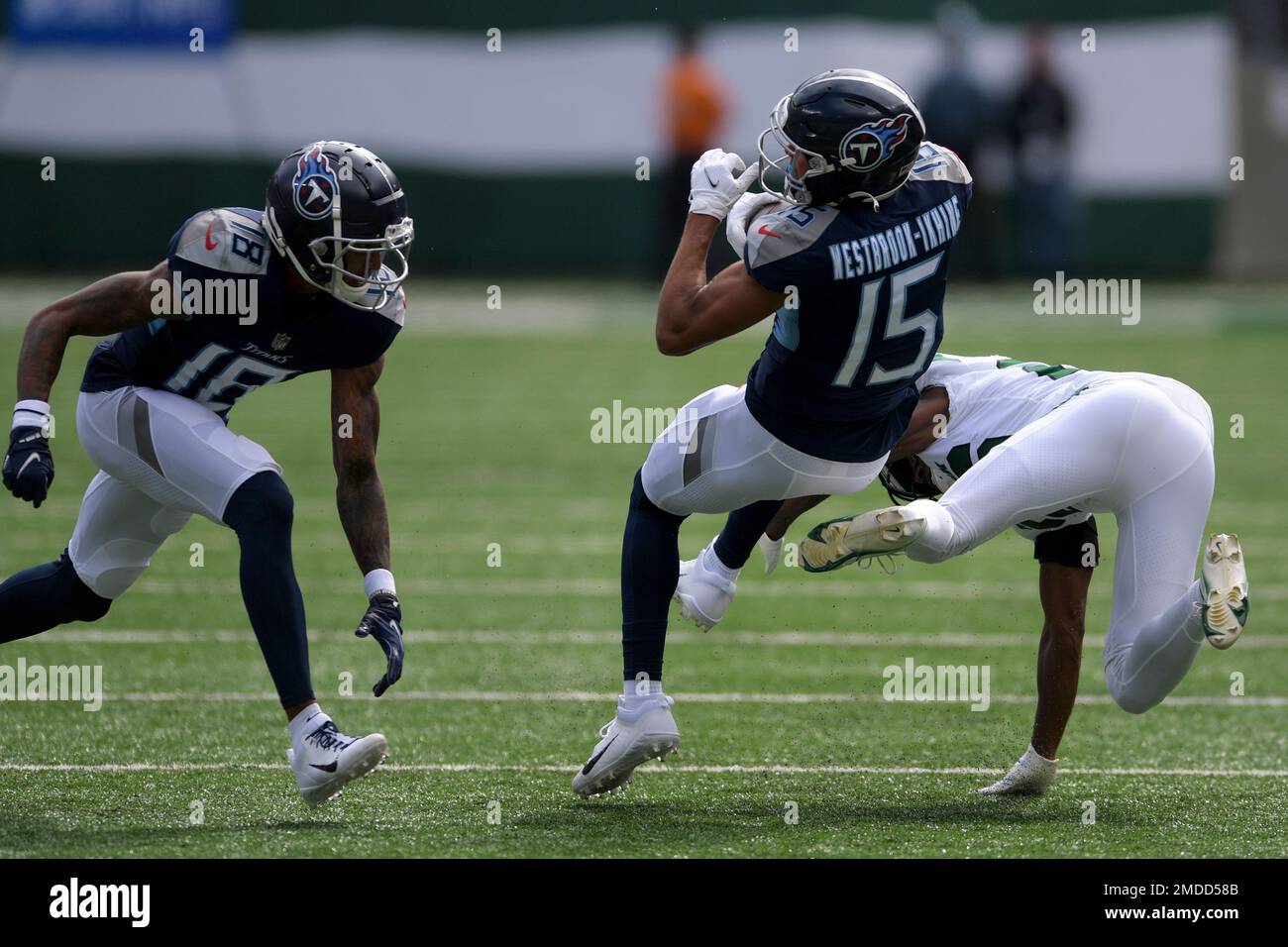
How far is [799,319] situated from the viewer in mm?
4145

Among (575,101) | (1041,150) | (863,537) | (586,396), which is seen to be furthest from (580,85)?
(863,537)

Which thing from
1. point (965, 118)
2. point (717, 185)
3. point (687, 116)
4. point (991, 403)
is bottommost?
point (991, 403)

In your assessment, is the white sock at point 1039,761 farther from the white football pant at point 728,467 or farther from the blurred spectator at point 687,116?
the blurred spectator at point 687,116

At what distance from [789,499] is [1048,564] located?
67 centimetres

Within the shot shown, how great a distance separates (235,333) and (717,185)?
1183 millimetres

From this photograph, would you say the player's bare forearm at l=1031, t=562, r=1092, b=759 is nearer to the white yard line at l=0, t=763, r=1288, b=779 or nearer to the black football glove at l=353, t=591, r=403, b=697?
the white yard line at l=0, t=763, r=1288, b=779

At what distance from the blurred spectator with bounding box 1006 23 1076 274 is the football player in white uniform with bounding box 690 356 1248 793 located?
587 inches

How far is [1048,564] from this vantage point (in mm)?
4625

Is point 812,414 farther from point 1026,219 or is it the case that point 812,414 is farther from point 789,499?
point 1026,219

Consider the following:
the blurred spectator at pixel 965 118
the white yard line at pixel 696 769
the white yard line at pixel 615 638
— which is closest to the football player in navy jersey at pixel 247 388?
the white yard line at pixel 696 769

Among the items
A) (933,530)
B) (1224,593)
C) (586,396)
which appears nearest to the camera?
(1224,593)

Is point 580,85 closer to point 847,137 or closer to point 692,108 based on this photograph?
point 692,108

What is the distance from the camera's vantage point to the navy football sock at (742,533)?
15.8 feet

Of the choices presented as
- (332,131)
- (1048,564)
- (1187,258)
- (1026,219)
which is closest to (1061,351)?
(1026,219)
